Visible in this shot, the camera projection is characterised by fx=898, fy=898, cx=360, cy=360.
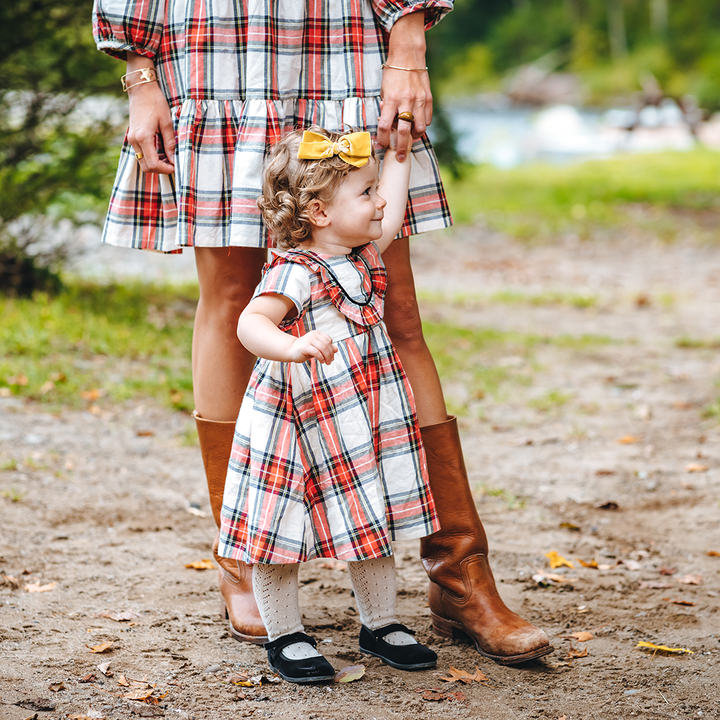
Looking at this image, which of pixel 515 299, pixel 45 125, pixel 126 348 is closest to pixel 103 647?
pixel 126 348

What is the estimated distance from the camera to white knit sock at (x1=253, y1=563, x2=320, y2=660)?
6.23 ft

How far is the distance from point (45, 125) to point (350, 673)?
174 inches

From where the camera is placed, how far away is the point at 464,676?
191 cm

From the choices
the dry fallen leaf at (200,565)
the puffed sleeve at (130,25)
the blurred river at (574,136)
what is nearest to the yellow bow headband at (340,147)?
the puffed sleeve at (130,25)

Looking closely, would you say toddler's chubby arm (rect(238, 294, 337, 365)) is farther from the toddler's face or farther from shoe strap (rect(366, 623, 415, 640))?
shoe strap (rect(366, 623, 415, 640))

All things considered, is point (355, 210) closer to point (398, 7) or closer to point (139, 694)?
point (398, 7)

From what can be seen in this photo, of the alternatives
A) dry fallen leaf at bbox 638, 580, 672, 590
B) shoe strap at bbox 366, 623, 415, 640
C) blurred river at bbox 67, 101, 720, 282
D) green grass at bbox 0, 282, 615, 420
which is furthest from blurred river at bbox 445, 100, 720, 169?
shoe strap at bbox 366, 623, 415, 640

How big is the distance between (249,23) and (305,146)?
34 centimetres

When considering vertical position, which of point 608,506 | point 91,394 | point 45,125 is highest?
point 45,125

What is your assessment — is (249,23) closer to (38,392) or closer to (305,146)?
(305,146)

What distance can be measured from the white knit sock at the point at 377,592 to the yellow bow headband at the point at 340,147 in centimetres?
84

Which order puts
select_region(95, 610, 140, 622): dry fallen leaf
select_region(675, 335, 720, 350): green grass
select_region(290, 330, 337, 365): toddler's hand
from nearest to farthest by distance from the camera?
select_region(290, 330, 337, 365): toddler's hand
select_region(95, 610, 140, 622): dry fallen leaf
select_region(675, 335, 720, 350): green grass

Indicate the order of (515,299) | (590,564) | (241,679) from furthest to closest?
(515,299) → (590,564) → (241,679)

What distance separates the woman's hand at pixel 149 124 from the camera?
2.00 m
